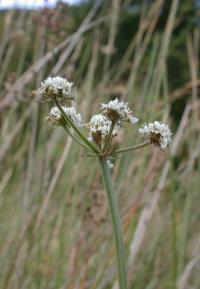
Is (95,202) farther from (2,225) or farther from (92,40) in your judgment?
(92,40)

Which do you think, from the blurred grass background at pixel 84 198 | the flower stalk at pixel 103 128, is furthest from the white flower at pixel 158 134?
the blurred grass background at pixel 84 198

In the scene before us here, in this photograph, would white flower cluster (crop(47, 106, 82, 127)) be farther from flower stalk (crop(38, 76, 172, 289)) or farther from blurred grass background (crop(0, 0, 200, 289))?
blurred grass background (crop(0, 0, 200, 289))

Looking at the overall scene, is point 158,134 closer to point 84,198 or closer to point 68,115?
point 68,115

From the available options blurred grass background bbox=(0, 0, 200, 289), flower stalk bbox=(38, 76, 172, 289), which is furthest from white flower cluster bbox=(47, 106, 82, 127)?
blurred grass background bbox=(0, 0, 200, 289)

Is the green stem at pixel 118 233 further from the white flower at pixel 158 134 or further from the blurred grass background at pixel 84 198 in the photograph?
the blurred grass background at pixel 84 198

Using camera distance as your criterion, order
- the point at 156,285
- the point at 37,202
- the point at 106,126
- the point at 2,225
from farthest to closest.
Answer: the point at 2,225 → the point at 156,285 → the point at 37,202 → the point at 106,126

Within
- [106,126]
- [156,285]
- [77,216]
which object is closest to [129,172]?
[77,216]
